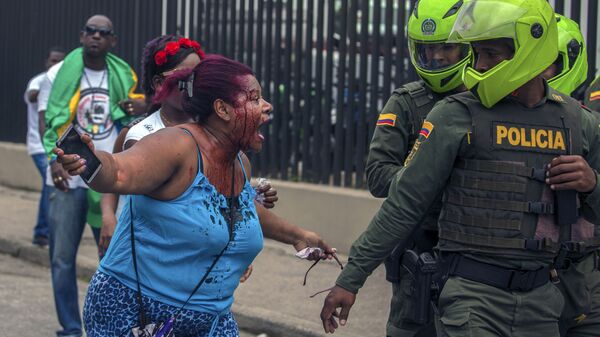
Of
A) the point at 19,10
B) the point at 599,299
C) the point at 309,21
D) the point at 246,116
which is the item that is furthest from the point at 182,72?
the point at 19,10

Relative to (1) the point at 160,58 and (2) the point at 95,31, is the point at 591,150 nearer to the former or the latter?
(1) the point at 160,58

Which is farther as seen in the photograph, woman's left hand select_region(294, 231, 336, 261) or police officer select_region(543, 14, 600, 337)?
woman's left hand select_region(294, 231, 336, 261)

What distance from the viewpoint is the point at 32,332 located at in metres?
7.57

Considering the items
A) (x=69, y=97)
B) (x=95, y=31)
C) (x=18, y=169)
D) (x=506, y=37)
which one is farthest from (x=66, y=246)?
(x=18, y=169)

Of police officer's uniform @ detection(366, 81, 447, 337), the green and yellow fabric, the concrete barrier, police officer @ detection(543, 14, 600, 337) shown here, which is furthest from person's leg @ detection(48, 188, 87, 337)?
the concrete barrier

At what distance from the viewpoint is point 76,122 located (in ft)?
23.6

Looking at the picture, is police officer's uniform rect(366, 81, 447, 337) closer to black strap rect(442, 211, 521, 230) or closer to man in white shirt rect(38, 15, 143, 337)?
black strap rect(442, 211, 521, 230)

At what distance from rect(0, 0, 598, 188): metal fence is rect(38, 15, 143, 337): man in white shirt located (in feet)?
10.0

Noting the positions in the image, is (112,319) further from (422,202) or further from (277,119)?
(277,119)

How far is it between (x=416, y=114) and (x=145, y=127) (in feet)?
3.96

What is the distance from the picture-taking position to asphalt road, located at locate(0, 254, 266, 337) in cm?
766

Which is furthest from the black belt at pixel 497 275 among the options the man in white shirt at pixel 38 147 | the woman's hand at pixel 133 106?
the man in white shirt at pixel 38 147

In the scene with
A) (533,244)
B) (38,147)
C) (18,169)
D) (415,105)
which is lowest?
(18,169)

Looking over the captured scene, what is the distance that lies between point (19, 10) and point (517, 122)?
11997mm
